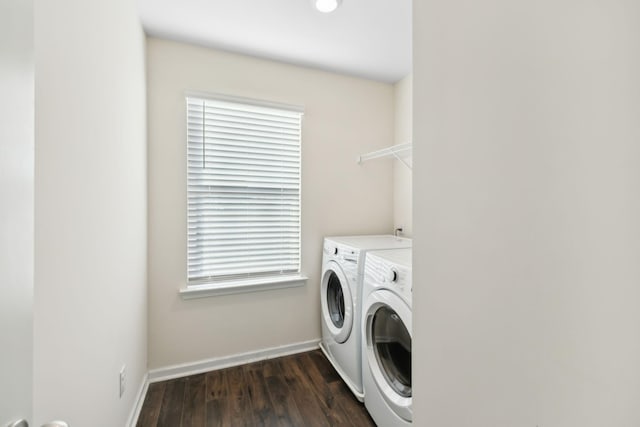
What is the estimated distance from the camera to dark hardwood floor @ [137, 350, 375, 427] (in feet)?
5.15

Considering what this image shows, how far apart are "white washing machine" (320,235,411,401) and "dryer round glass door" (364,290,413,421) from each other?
0.16 meters

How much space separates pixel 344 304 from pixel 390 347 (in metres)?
0.48

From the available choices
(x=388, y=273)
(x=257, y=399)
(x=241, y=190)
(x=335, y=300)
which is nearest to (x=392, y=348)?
(x=388, y=273)

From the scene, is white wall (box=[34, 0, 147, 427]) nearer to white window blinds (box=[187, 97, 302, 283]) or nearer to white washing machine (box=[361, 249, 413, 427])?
white window blinds (box=[187, 97, 302, 283])

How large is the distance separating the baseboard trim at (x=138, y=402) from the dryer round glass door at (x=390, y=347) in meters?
1.39

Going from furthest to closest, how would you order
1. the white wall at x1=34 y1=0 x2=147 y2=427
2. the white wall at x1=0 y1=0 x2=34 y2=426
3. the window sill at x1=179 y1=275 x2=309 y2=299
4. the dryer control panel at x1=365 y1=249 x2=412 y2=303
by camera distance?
the window sill at x1=179 y1=275 x2=309 y2=299, the dryer control panel at x1=365 y1=249 x2=412 y2=303, the white wall at x1=34 y1=0 x2=147 y2=427, the white wall at x1=0 y1=0 x2=34 y2=426

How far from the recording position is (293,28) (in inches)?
71.0

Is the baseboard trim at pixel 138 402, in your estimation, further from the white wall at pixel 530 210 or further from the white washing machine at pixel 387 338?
the white wall at pixel 530 210

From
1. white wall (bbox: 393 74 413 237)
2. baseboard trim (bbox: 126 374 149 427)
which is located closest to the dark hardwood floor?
baseboard trim (bbox: 126 374 149 427)

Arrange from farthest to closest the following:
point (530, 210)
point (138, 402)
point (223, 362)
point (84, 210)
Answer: point (223, 362) → point (138, 402) → point (84, 210) → point (530, 210)

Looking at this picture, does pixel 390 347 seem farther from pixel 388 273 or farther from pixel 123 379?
pixel 123 379

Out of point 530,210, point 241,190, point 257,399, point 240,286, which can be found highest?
point 241,190

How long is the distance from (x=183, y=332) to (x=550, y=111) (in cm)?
236

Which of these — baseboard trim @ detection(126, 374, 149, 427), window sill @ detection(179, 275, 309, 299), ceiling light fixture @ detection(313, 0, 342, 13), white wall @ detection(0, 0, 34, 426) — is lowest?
baseboard trim @ detection(126, 374, 149, 427)
